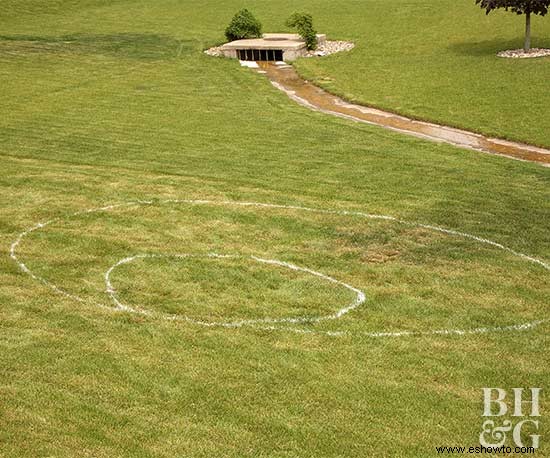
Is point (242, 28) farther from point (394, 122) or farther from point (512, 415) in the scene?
point (512, 415)

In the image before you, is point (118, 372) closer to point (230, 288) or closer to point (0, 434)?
point (0, 434)

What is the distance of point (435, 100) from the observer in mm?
33250

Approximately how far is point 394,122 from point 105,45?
22196 millimetres

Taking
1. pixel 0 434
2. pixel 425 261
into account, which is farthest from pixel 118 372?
pixel 425 261

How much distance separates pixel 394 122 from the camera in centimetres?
3050

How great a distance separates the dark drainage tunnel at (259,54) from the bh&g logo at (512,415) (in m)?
36.5

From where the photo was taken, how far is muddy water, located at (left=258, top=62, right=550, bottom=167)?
85.5 feet

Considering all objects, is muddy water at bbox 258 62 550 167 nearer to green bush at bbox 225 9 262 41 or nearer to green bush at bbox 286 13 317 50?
green bush at bbox 286 13 317 50

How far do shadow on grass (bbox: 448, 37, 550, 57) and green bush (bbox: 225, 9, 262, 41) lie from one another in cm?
1148

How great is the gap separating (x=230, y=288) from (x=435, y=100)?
2132cm

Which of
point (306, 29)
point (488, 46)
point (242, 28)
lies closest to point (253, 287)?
point (488, 46)

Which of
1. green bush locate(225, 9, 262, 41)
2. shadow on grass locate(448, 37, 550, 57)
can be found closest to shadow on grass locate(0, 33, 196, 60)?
green bush locate(225, 9, 262, 41)

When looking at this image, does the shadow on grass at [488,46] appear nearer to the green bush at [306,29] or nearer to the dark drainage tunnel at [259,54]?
the green bush at [306,29]

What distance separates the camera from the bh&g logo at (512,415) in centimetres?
983
